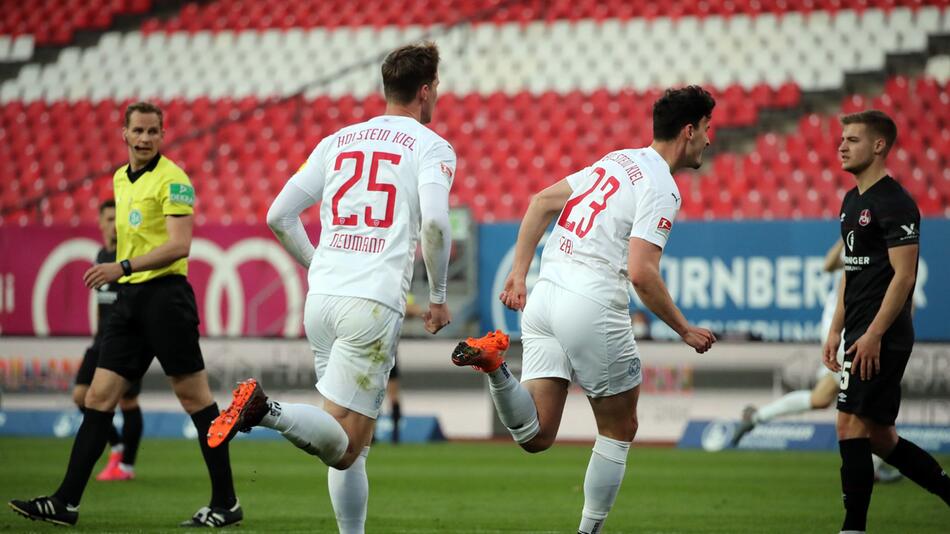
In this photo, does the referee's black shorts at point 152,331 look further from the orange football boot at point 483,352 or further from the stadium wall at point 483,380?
the stadium wall at point 483,380

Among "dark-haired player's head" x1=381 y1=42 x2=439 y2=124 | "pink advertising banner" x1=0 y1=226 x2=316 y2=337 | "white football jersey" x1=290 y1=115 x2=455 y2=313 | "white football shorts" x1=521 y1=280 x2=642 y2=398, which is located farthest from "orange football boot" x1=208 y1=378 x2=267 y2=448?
"pink advertising banner" x1=0 y1=226 x2=316 y2=337

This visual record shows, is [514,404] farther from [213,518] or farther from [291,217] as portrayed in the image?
[213,518]

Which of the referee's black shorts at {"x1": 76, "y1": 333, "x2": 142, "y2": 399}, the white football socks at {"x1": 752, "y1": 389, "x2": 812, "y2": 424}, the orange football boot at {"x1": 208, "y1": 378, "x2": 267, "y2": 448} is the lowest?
the white football socks at {"x1": 752, "y1": 389, "x2": 812, "y2": 424}

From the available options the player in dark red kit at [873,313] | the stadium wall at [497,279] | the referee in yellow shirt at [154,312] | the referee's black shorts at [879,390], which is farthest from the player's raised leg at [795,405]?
the referee in yellow shirt at [154,312]

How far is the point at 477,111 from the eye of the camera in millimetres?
19578

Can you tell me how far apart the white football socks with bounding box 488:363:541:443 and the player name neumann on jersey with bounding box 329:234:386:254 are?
745 millimetres

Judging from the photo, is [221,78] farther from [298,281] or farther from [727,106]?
[727,106]

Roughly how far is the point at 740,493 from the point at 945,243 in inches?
222

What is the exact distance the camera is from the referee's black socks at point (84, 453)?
681cm

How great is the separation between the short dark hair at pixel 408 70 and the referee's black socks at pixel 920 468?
325cm

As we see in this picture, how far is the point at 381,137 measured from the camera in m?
5.30

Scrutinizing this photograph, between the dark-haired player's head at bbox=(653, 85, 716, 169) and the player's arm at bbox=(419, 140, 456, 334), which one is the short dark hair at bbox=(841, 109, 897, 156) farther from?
the player's arm at bbox=(419, 140, 456, 334)

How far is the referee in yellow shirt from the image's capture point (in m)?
7.06

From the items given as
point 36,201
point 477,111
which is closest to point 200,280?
point 36,201
